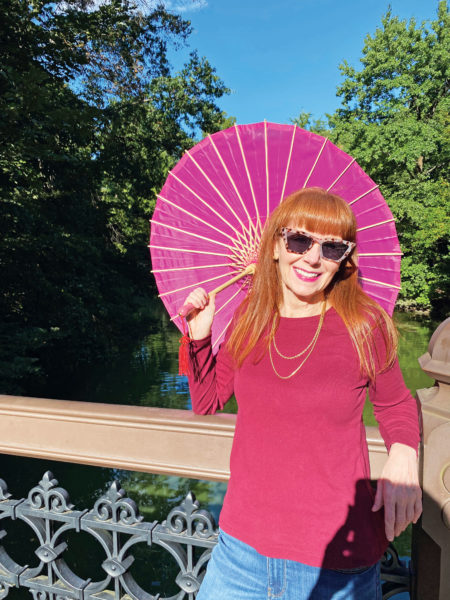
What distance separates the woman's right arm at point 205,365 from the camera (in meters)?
1.40

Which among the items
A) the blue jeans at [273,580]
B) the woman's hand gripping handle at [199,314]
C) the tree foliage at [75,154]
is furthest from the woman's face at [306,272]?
the tree foliage at [75,154]

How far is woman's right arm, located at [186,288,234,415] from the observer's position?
4.58ft

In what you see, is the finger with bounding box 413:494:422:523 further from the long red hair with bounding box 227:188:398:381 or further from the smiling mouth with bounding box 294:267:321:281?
the smiling mouth with bounding box 294:267:321:281

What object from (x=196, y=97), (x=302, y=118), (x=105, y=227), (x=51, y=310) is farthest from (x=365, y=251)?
(x=302, y=118)

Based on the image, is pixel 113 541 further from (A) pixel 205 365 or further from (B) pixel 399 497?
(B) pixel 399 497

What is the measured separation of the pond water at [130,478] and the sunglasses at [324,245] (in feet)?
15.4

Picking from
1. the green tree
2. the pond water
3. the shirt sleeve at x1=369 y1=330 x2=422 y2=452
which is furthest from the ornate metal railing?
the green tree

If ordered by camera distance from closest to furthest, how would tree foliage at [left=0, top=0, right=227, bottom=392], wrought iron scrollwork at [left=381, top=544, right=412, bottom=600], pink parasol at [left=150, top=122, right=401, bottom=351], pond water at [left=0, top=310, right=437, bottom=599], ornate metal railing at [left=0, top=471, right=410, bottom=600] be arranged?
wrought iron scrollwork at [left=381, top=544, right=412, bottom=600] < ornate metal railing at [left=0, top=471, right=410, bottom=600] < pink parasol at [left=150, top=122, right=401, bottom=351] < pond water at [left=0, top=310, right=437, bottom=599] < tree foliage at [left=0, top=0, right=227, bottom=392]

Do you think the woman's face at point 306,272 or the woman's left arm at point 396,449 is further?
the woman's face at point 306,272

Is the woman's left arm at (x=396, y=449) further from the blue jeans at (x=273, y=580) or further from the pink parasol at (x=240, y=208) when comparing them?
the pink parasol at (x=240, y=208)

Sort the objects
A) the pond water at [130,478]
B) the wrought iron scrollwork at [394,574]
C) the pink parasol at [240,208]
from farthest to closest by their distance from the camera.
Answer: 1. the pond water at [130,478]
2. the pink parasol at [240,208]
3. the wrought iron scrollwork at [394,574]

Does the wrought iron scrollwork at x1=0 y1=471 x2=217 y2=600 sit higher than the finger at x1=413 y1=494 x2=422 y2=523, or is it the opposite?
the finger at x1=413 y1=494 x2=422 y2=523

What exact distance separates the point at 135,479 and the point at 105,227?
29.7ft

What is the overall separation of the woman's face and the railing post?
1.11 ft
